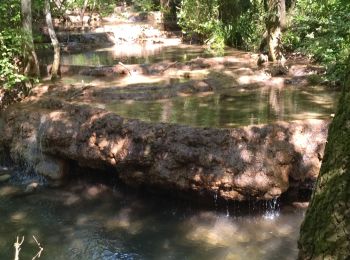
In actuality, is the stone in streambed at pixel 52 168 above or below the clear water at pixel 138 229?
above

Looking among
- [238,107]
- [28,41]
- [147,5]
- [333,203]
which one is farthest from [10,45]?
[147,5]

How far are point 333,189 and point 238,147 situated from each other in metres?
5.94

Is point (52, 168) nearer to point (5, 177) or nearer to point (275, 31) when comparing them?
point (5, 177)

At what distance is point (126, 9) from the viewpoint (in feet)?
123

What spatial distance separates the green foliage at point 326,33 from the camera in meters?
11.3

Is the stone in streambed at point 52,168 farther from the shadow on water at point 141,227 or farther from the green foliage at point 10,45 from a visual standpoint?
the green foliage at point 10,45

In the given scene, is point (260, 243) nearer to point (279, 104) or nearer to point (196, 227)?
point (196, 227)

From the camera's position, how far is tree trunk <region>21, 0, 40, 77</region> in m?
12.1

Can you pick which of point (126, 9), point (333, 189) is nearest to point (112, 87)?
point (333, 189)

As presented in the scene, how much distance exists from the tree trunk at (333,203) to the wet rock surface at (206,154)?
562 cm

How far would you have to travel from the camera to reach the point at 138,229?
7500mm

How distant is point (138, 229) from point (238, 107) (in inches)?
154

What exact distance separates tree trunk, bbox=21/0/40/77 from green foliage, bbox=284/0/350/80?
8.04 metres

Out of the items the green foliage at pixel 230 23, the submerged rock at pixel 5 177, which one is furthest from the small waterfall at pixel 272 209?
the green foliage at pixel 230 23
